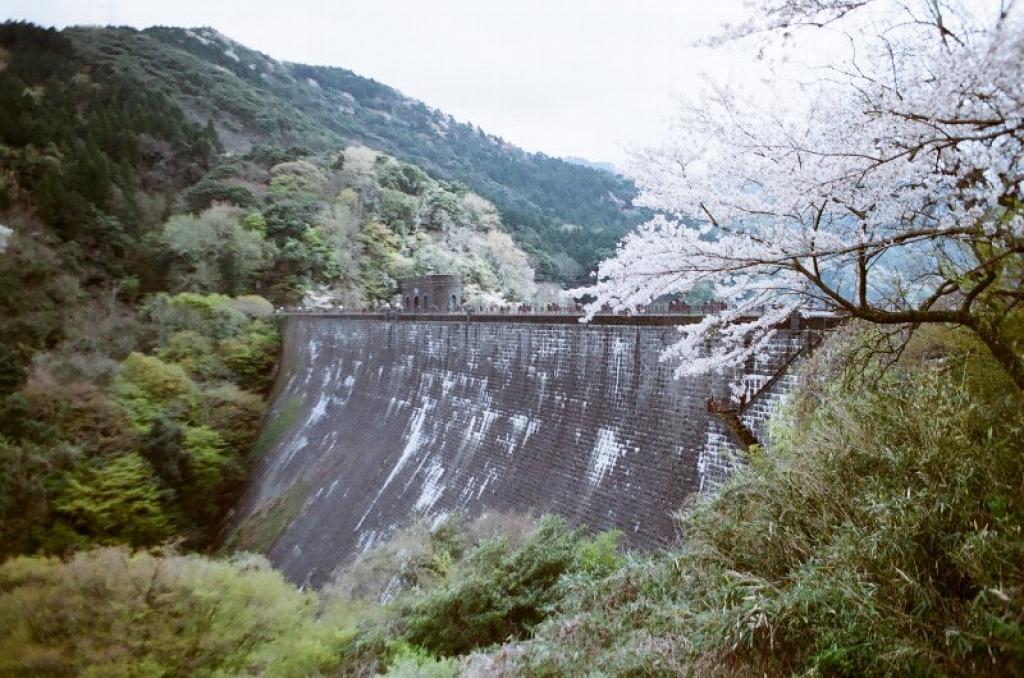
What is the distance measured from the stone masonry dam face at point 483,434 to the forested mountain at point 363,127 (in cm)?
2549

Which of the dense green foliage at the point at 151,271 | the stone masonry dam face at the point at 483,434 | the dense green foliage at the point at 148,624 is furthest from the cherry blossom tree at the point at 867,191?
the dense green foliage at the point at 151,271

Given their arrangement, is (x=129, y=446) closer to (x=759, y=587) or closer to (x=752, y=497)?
(x=752, y=497)

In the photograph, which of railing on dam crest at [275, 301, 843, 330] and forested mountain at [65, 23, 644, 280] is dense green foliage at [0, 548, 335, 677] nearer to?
railing on dam crest at [275, 301, 843, 330]

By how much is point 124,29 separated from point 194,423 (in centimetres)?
5892

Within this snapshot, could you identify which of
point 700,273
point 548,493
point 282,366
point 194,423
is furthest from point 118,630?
point 282,366

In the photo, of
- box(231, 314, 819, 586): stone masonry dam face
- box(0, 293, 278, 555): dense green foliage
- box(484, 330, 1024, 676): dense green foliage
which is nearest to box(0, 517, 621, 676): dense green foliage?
box(484, 330, 1024, 676): dense green foliage

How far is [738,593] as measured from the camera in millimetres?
3898

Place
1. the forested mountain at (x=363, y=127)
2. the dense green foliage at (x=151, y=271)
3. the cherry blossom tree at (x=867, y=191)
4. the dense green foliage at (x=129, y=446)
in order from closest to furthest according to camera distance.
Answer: the cherry blossom tree at (x=867, y=191), the dense green foliage at (x=129, y=446), the dense green foliage at (x=151, y=271), the forested mountain at (x=363, y=127)

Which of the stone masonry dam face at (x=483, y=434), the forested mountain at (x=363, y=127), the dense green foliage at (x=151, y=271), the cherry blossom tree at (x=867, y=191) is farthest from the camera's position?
the forested mountain at (x=363, y=127)

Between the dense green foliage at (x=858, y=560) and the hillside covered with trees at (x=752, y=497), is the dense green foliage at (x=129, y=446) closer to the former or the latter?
the hillside covered with trees at (x=752, y=497)

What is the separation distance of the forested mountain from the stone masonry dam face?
83.6ft

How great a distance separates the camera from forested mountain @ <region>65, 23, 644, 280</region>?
49.0 metres

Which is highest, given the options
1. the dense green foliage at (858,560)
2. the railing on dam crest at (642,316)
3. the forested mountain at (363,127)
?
the forested mountain at (363,127)

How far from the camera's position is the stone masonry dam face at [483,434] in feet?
28.8
